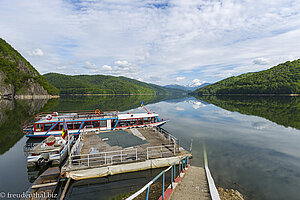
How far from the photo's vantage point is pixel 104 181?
16.0 metres

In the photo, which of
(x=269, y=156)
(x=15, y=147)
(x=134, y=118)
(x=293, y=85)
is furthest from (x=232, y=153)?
(x=293, y=85)

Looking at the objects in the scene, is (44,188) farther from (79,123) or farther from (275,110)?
(275,110)

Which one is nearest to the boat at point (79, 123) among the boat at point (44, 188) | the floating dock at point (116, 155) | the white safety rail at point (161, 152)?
the floating dock at point (116, 155)

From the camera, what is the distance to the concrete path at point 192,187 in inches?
402

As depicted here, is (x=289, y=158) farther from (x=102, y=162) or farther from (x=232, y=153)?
(x=102, y=162)

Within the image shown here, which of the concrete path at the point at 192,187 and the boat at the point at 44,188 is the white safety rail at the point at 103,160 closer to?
the boat at the point at 44,188

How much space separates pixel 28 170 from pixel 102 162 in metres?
9.68

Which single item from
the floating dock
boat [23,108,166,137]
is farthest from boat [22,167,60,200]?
boat [23,108,166,137]

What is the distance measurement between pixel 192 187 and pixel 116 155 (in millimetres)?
7805

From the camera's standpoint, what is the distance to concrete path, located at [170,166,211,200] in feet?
33.5

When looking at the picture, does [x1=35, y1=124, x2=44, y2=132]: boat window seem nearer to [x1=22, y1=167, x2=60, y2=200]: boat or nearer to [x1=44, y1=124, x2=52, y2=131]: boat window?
[x1=44, y1=124, x2=52, y2=131]: boat window

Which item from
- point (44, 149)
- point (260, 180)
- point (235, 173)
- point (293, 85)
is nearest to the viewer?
point (260, 180)

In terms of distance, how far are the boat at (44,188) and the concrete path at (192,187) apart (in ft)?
33.6

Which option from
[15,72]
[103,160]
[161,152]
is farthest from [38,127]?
[15,72]
